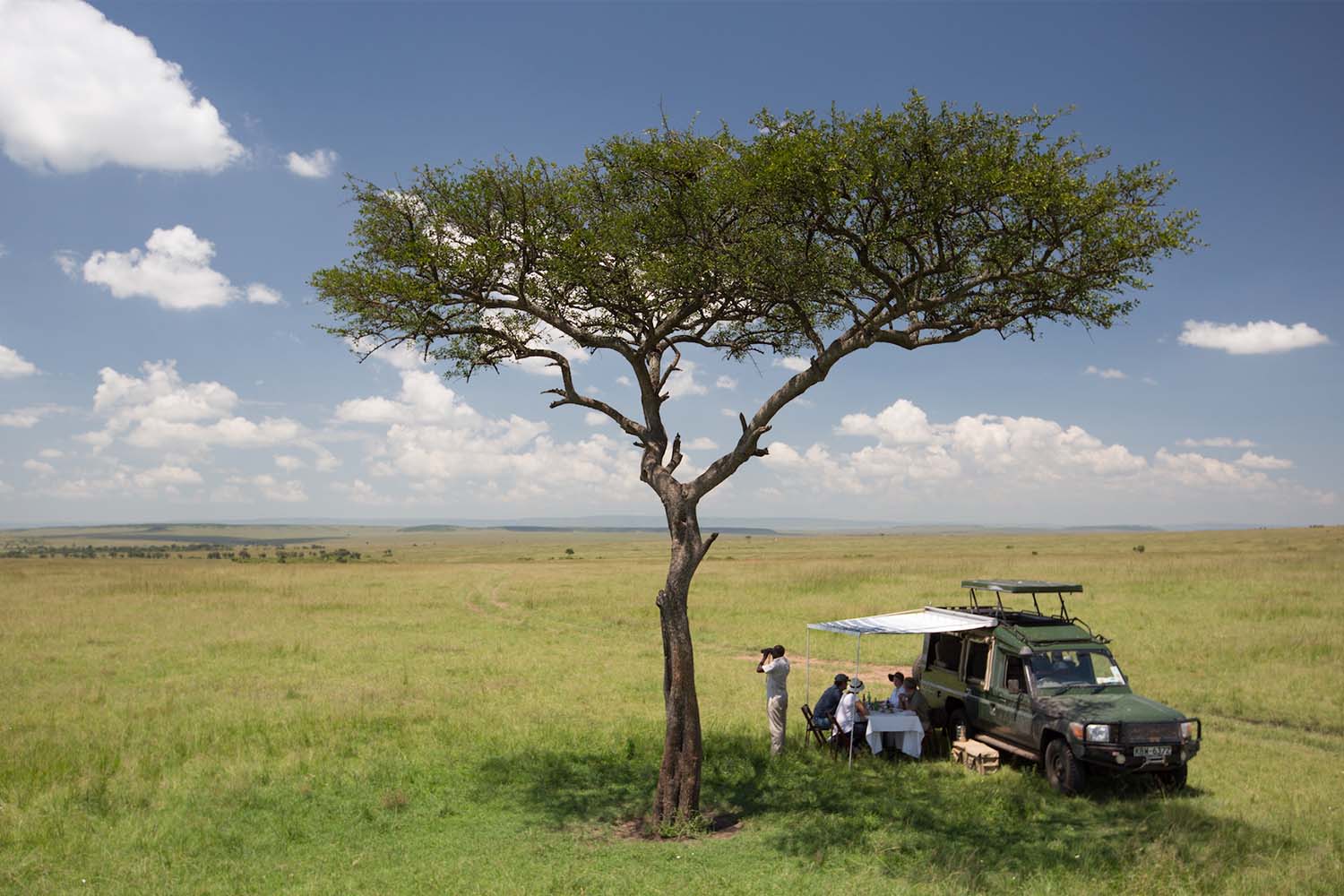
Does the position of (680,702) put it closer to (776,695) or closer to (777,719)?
(776,695)

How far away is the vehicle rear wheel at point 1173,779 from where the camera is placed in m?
13.9

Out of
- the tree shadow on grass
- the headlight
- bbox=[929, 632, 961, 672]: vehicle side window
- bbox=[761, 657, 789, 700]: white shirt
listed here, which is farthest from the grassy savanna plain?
bbox=[929, 632, 961, 672]: vehicle side window

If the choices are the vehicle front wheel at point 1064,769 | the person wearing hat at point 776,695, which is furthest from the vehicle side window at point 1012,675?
the person wearing hat at point 776,695

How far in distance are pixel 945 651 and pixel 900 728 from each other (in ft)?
8.42

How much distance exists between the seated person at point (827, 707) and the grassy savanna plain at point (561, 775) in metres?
1.18

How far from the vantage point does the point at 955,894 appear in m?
9.83

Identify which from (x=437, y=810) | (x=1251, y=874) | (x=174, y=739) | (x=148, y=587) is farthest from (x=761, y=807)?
(x=148, y=587)

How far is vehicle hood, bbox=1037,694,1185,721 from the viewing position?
1340 cm

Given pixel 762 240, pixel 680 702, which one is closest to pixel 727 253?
pixel 762 240

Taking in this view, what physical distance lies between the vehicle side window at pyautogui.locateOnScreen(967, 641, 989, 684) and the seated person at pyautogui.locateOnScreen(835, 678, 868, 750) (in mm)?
2208

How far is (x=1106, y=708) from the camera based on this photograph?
1377 cm

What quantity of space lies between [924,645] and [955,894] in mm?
9079

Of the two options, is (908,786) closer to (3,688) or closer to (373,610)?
(3,688)

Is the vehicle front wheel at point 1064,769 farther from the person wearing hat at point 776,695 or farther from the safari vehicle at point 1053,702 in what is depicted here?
the person wearing hat at point 776,695
